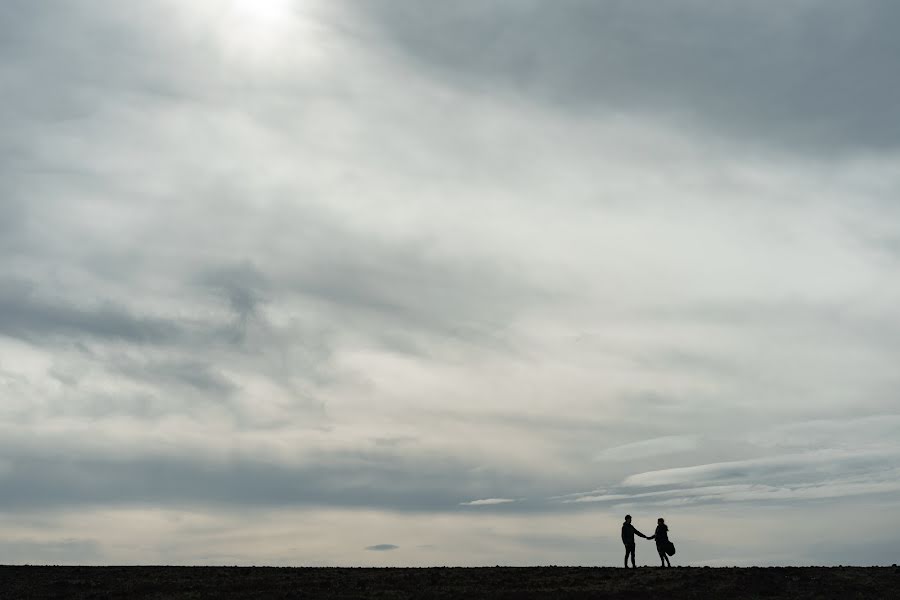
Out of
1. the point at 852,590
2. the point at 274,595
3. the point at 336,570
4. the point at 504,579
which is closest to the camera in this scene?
the point at 852,590

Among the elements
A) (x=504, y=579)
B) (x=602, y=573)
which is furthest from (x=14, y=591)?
(x=602, y=573)

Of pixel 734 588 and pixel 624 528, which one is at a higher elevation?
pixel 624 528

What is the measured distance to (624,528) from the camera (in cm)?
4475

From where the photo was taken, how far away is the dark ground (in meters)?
38.0

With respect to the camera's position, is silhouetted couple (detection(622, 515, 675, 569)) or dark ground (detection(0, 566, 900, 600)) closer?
dark ground (detection(0, 566, 900, 600))

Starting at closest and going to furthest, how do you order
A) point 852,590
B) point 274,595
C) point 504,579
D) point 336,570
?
point 852,590, point 274,595, point 504,579, point 336,570

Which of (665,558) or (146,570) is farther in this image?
(146,570)

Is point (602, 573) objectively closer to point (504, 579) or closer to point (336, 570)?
point (504, 579)

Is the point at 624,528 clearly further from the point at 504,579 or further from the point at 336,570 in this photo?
the point at 336,570

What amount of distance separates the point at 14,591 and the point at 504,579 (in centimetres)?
2415

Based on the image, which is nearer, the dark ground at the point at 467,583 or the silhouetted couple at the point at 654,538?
the dark ground at the point at 467,583

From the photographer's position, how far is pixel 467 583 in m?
41.7

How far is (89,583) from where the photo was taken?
1751 inches

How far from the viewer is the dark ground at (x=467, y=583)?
125 feet
